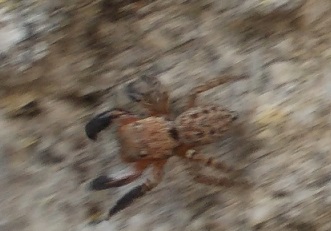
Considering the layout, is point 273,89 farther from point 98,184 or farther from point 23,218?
point 23,218

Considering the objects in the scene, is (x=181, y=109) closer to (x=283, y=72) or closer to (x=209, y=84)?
(x=209, y=84)

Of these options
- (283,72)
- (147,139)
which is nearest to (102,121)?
(147,139)

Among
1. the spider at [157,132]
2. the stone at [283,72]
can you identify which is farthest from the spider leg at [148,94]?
the stone at [283,72]

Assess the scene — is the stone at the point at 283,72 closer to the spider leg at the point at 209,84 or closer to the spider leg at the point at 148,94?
the spider leg at the point at 209,84

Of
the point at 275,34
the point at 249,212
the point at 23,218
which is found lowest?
the point at 249,212

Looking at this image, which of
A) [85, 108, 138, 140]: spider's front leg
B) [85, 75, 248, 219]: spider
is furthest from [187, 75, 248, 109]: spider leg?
[85, 108, 138, 140]: spider's front leg

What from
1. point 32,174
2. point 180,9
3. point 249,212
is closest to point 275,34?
point 180,9
